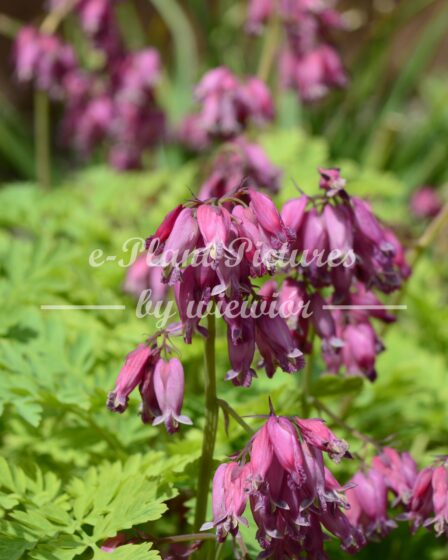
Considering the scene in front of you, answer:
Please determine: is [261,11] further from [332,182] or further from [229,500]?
[229,500]

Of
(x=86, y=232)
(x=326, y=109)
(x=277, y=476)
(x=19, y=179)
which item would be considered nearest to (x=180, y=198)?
(x=86, y=232)

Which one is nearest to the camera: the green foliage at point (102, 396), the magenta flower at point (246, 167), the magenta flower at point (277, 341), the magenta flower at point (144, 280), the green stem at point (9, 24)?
the magenta flower at point (277, 341)

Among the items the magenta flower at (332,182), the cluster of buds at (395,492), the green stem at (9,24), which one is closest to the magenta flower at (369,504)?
the cluster of buds at (395,492)

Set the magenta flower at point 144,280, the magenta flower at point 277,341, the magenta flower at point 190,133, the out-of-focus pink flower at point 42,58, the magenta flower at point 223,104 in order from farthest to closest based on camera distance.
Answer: the magenta flower at point 190,133 → the out-of-focus pink flower at point 42,58 → the magenta flower at point 223,104 → the magenta flower at point 144,280 → the magenta flower at point 277,341

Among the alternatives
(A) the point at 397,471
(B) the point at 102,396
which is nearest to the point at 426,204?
(A) the point at 397,471

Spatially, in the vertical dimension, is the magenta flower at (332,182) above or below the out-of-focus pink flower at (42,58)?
below

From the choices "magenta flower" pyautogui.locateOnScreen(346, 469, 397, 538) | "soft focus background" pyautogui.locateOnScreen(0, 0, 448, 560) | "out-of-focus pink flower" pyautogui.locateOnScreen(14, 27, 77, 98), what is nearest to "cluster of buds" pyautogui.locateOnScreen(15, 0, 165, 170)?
"out-of-focus pink flower" pyautogui.locateOnScreen(14, 27, 77, 98)

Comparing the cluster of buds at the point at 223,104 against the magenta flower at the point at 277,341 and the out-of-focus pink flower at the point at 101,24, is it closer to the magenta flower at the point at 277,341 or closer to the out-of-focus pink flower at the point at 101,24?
the out-of-focus pink flower at the point at 101,24

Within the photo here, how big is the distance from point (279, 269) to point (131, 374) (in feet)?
1.75

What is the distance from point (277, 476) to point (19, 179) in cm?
671

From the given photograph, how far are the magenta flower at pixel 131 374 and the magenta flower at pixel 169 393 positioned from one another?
0.03 m

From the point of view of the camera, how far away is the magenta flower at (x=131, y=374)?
1722 millimetres

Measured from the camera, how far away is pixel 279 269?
206 cm

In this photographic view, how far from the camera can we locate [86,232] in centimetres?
371
